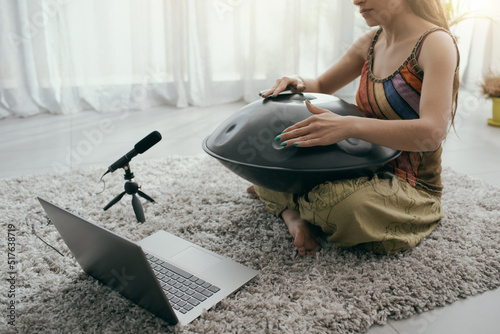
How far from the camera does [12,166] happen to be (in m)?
1.84

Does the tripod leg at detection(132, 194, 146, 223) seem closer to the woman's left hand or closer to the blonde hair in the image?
the woman's left hand

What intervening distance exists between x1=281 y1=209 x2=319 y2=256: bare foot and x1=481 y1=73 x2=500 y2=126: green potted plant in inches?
67.0

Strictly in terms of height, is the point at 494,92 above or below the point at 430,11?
below

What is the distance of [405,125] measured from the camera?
1.03 metres

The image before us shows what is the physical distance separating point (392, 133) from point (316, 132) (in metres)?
0.18

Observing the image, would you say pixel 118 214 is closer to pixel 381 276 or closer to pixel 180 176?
pixel 180 176

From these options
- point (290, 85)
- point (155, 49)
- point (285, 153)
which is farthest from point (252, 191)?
point (155, 49)

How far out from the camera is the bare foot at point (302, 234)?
1.16 m

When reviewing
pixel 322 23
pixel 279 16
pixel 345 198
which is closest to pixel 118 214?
pixel 345 198

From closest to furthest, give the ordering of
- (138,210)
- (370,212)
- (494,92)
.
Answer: (370,212) → (138,210) → (494,92)

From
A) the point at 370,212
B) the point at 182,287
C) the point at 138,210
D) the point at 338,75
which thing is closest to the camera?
the point at 182,287

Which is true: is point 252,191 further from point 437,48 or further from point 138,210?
point 437,48

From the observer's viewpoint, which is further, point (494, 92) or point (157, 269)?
point (494, 92)

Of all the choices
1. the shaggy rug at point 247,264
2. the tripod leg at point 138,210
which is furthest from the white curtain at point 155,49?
the tripod leg at point 138,210
